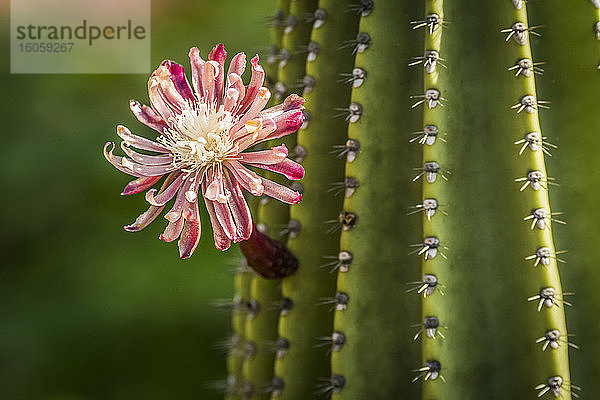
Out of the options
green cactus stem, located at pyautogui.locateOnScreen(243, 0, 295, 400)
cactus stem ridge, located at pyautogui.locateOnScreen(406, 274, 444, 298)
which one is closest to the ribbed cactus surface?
cactus stem ridge, located at pyautogui.locateOnScreen(406, 274, 444, 298)

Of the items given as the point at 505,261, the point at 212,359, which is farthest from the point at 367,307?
the point at 212,359

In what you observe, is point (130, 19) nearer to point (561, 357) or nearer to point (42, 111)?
point (42, 111)

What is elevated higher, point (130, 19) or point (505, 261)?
point (130, 19)

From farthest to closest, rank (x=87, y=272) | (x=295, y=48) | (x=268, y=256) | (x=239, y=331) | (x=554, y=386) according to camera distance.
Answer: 1. (x=87, y=272)
2. (x=239, y=331)
3. (x=295, y=48)
4. (x=268, y=256)
5. (x=554, y=386)

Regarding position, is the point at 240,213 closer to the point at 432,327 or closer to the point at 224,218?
the point at 224,218

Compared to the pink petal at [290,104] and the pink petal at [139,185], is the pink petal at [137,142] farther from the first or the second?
the pink petal at [290,104]

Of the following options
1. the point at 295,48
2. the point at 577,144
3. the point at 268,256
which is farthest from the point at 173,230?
the point at 577,144
